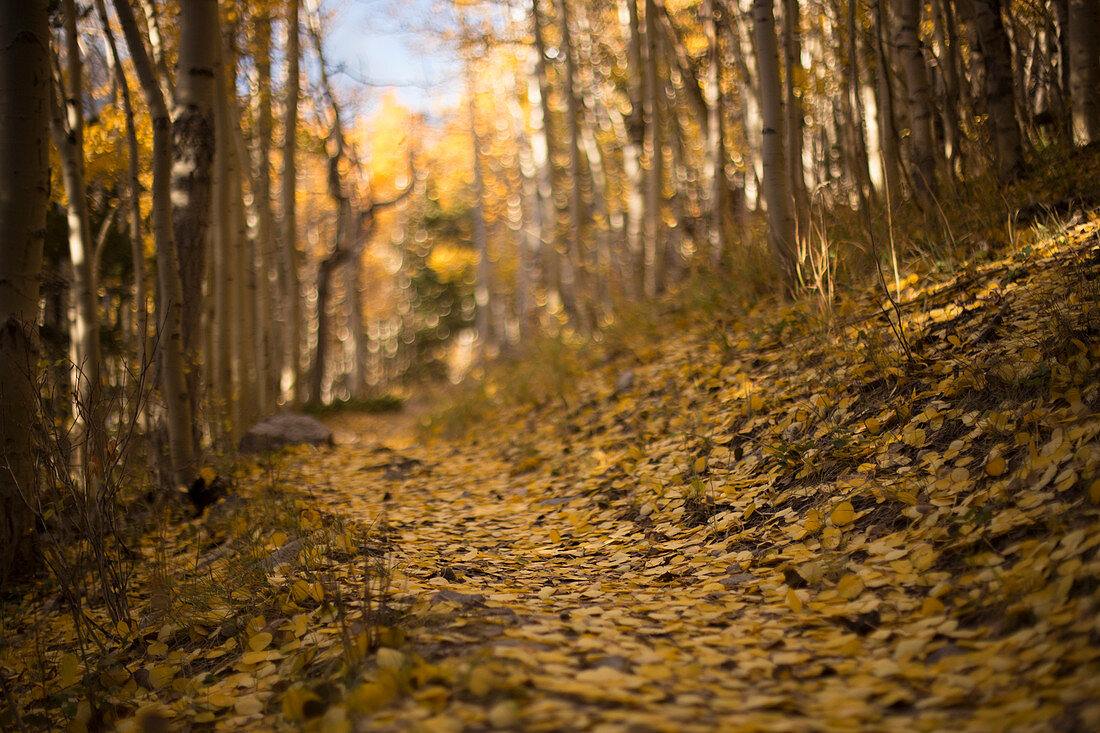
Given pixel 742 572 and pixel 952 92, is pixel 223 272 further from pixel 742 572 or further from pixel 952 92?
pixel 952 92

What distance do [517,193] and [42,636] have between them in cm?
1806

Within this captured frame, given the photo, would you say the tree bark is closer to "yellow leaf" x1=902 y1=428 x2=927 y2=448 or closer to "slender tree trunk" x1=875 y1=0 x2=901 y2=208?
"slender tree trunk" x1=875 y1=0 x2=901 y2=208

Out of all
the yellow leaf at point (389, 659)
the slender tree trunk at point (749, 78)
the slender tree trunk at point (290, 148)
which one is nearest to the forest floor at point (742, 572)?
the yellow leaf at point (389, 659)

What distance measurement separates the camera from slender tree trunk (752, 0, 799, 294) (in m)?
4.93

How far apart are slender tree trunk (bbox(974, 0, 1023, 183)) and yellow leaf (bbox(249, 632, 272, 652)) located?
189 inches

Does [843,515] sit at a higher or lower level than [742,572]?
higher

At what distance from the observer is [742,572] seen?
247 centimetres

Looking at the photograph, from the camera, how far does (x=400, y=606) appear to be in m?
2.13

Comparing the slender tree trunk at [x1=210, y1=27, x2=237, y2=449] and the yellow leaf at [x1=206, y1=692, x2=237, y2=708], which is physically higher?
the slender tree trunk at [x1=210, y1=27, x2=237, y2=449]

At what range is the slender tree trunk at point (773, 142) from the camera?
493 cm

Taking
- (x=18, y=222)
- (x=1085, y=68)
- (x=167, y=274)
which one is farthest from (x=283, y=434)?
Result: (x=1085, y=68)

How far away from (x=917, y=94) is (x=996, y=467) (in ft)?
11.3

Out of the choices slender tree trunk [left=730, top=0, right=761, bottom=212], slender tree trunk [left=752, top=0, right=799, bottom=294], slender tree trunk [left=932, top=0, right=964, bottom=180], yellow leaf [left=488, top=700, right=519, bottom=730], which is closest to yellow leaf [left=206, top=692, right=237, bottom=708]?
yellow leaf [left=488, top=700, right=519, bottom=730]

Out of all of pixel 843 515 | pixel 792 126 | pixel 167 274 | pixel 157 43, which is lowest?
pixel 843 515
